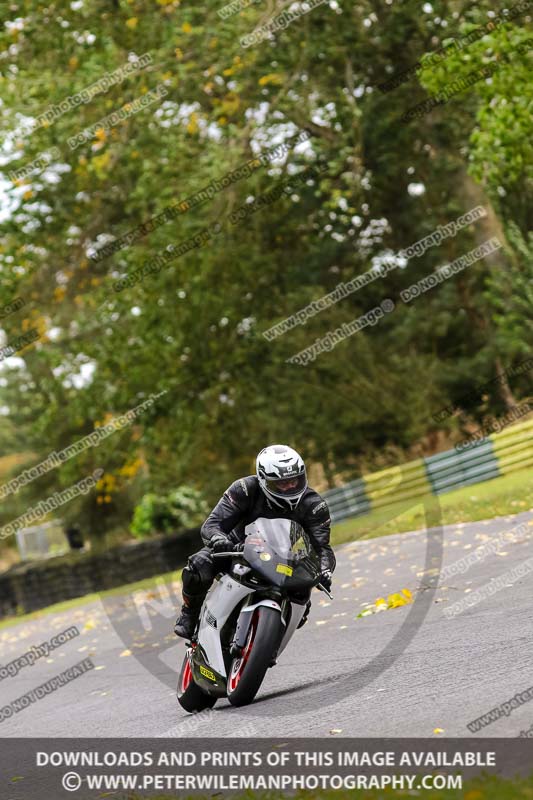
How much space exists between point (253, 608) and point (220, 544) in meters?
0.48

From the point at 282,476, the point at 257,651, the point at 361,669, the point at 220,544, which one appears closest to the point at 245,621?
the point at 257,651

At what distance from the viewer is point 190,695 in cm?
909

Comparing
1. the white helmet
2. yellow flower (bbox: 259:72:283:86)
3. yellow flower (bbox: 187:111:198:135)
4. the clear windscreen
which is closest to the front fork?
the clear windscreen

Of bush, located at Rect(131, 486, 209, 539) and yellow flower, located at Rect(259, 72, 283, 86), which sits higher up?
yellow flower, located at Rect(259, 72, 283, 86)

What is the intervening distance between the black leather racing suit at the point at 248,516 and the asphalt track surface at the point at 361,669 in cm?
94

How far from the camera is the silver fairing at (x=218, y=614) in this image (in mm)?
8500

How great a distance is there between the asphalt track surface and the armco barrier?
5.95 m

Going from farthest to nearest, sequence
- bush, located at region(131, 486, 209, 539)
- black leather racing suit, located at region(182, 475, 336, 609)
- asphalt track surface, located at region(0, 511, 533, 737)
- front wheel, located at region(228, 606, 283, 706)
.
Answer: bush, located at region(131, 486, 209, 539)
black leather racing suit, located at region(182, 475, 336, 609)
front wheel, located at region(228, 606, 283, 706)
asphalt track surface, located at region(0, 511, 533, 737)

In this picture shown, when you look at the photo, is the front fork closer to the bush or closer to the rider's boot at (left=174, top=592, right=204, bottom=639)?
the rider's boot at (left=174, top=592, right=204, bottom=639)

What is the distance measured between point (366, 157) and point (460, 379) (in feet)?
19.5

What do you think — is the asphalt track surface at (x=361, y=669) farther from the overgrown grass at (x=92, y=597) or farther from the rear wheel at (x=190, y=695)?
the overgrown grass at (x=92, y=597)

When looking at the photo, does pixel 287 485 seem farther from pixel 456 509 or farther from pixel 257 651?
pixel 456 509

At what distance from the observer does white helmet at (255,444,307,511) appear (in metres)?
8.45
